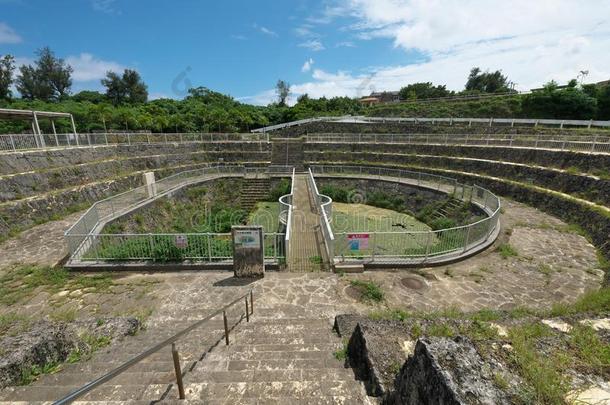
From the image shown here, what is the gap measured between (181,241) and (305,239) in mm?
5429

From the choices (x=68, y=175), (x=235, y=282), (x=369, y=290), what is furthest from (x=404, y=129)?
(x=68, y=175)

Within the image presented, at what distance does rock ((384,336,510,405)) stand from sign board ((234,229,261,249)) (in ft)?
20.4

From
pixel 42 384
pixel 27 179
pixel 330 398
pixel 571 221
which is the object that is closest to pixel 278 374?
pixel 330 398

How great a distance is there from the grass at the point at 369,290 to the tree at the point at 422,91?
250 ft

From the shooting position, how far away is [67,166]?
16.4m

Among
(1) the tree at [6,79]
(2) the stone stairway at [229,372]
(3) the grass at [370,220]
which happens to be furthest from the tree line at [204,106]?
(2) the stone stairway at [229,372]

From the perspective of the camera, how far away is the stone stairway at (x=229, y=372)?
388 cm

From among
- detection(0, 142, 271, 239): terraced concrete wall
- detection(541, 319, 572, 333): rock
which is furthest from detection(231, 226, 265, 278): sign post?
detection(0, 142, 271, 239): terraced concrete wall

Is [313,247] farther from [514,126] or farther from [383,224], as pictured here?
[514,126]

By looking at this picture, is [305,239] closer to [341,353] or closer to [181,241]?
[181,241]

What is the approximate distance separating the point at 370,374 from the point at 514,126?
4022cm

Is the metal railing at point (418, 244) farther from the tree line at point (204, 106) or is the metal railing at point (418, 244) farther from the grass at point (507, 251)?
the tree line at point (204, 106)

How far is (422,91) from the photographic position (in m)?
77.9

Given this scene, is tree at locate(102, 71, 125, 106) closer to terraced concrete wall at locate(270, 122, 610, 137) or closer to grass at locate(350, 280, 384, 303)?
terraced concrete wall at locate(270, 122, 610, 137)
